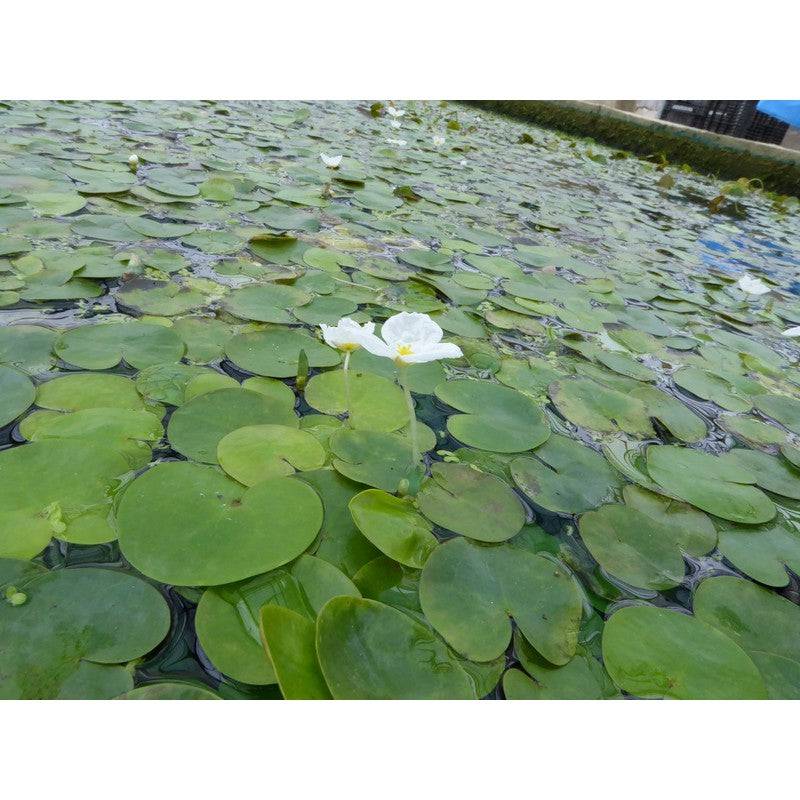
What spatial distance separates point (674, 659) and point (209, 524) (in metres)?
0.76

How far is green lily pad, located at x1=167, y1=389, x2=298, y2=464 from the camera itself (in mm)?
1037

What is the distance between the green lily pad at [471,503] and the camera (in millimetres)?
951

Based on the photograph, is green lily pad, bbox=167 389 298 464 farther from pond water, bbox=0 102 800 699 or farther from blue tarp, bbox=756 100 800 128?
blue tarp, bbox=756 100 800 128

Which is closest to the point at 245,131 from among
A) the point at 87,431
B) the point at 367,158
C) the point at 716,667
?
the point at 367,158

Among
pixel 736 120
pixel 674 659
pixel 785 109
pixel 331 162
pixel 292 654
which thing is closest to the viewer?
pixel 292 654

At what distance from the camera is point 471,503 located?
1.01m

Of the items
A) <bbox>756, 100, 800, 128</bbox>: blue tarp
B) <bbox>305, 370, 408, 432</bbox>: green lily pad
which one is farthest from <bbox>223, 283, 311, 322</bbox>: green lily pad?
<bbox>756, 100, 800, 128</bbox>: blue tarp

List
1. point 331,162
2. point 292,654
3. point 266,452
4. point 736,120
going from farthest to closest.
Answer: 1. point 736,120
2. point 331,162
3. point 266,452
4. point 292,654

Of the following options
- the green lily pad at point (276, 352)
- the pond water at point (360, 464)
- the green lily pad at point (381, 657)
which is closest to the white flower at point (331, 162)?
the pond water at point (360, 464)

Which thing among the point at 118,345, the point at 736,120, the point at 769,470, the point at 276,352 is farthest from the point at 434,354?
the point at 736,120

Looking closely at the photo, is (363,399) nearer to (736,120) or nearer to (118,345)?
(118,345)

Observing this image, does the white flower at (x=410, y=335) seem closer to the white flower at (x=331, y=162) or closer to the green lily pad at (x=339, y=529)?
the green lily pad at (x=339, y=529)

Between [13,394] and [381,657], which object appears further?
[13,394]

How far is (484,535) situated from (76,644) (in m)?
0.63
